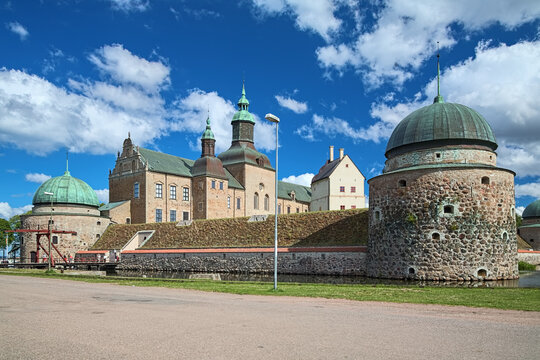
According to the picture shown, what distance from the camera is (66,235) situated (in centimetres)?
4984

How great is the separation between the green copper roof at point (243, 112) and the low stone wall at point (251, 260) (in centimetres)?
3045

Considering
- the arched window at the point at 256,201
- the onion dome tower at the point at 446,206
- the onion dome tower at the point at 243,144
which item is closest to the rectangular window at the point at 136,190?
the onion dome tower at the point at 243,144

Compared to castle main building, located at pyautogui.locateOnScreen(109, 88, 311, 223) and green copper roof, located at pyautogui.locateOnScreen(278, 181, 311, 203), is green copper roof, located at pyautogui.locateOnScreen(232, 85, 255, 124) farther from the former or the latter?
green copper roof, located at pyautogui.locateOnScreen(278, 181, 311, 203)

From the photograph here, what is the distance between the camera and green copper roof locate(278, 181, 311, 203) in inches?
2997

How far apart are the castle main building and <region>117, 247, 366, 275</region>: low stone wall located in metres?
12.5

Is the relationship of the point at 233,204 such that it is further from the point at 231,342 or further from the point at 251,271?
the point at 231,342

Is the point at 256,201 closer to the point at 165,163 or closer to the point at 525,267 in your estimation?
the point at 165,163

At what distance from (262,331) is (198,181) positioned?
171ft

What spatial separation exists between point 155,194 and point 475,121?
39438 mm

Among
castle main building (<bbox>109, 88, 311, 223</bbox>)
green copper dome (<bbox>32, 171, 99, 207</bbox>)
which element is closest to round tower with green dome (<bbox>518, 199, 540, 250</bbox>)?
castle main building (<bbox>109, 88, 311, 223</bbox>)

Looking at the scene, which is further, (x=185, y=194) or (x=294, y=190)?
(x=294, y=190)

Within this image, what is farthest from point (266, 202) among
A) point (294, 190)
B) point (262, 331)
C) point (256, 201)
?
point (262, 331)

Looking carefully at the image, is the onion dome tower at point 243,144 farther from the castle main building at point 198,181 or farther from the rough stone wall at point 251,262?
the rough stone wall at point 251,262

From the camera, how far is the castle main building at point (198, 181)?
55.3m
